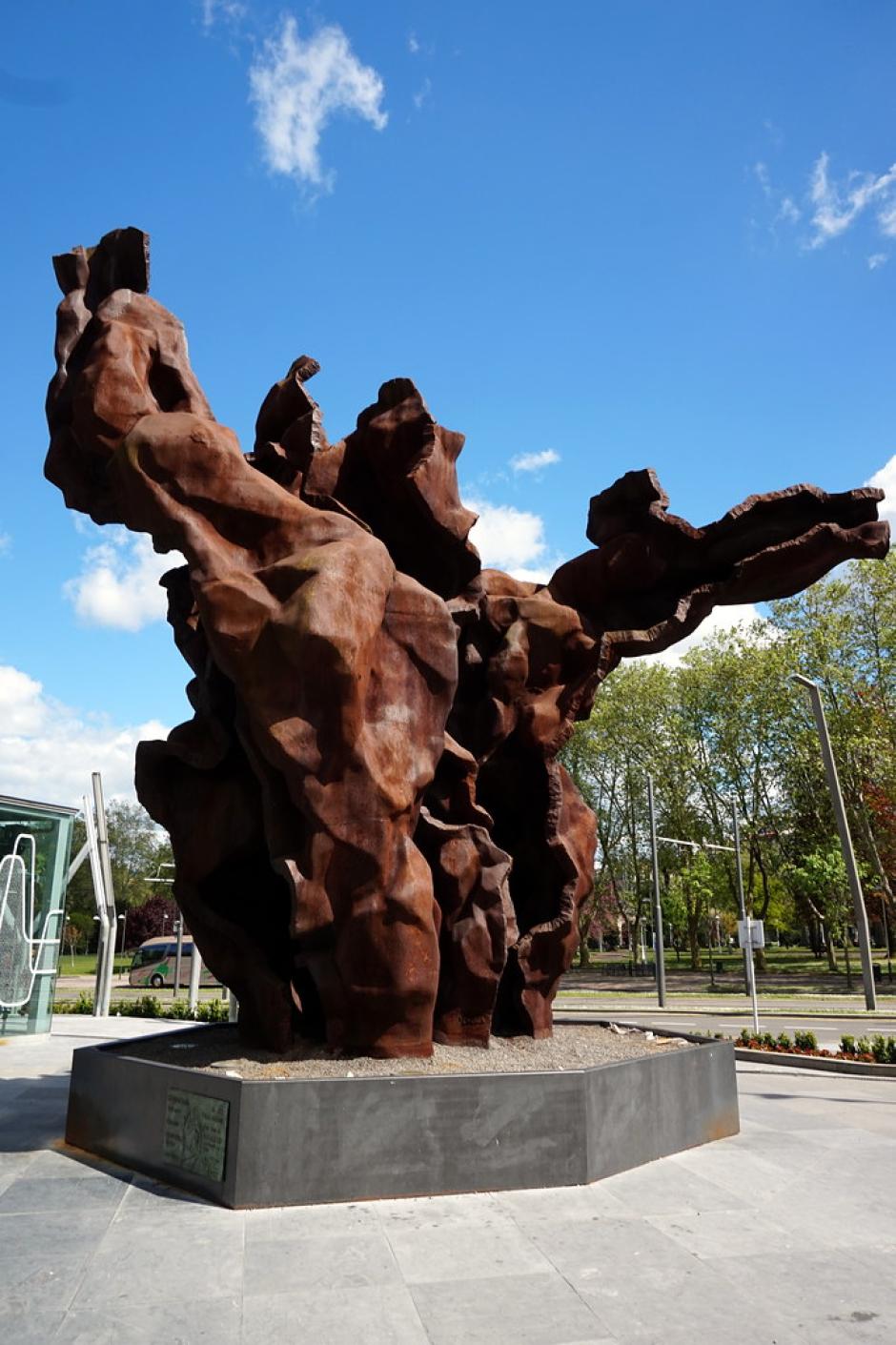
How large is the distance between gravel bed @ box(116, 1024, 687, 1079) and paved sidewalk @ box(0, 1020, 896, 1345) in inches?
39.6

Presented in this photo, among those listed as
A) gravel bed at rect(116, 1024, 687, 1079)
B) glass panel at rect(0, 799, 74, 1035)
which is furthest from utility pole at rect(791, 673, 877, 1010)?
glass panel at rect(0, 799, 74, 1035)

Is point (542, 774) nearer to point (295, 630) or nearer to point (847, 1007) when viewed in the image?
point (295, 630)

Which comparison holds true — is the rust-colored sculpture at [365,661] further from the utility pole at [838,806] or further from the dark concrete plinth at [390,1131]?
the utility pole at [838,806]

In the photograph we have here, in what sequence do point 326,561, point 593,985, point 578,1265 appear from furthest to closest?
point 593,985 < point 326,561 < point 578,1265

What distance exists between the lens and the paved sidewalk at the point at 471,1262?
473cm

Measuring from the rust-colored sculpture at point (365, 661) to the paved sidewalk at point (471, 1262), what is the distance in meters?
1.93

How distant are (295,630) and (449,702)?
5.44ft

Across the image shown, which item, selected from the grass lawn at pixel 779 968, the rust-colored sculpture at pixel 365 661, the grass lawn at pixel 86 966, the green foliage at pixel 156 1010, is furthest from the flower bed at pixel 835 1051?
the grass lawn at pixel 86 966

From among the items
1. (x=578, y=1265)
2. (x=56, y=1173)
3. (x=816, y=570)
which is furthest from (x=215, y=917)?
(x=816, y=570)

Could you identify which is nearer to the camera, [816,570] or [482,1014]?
[482,1014]

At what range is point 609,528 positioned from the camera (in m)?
11.1

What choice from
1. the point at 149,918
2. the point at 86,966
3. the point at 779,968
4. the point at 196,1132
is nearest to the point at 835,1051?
the point at 196,1132

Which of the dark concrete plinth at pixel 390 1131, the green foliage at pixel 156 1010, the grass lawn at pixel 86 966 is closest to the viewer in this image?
the dark concrete plinth at pixel 390 1131

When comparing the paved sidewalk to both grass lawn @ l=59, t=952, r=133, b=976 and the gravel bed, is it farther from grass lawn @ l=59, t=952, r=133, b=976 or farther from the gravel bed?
grass lawn @ l=59, t=952, r=133, b=976
